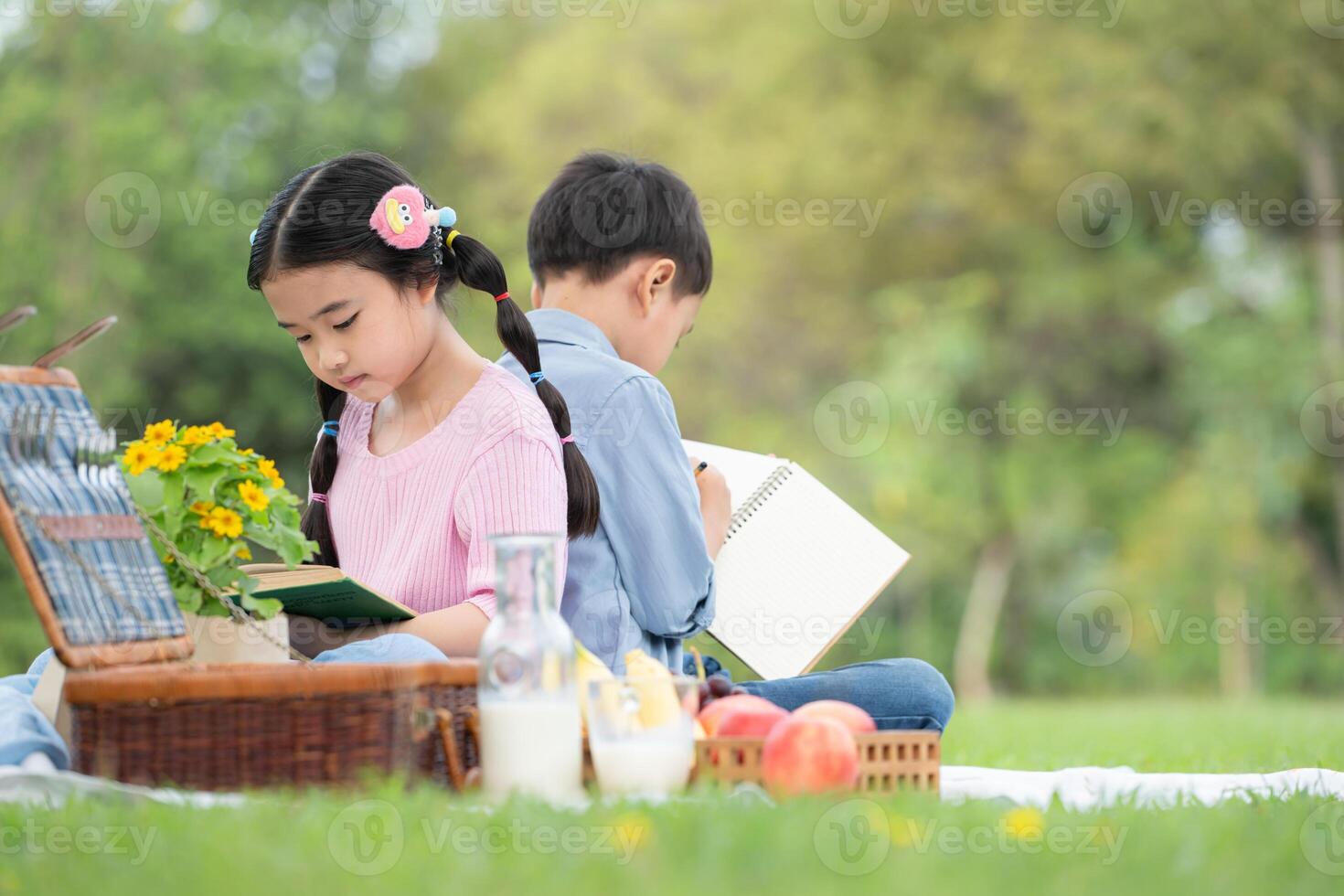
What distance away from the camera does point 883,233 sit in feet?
55.6

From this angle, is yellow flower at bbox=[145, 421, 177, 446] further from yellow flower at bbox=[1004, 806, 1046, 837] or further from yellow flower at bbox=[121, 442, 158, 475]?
yellow flower at bbox=[1004, 806, 1046, 837]

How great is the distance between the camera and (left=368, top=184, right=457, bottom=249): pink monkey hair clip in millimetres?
3320

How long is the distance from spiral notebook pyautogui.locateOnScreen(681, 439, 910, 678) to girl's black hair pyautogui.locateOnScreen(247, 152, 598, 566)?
59 cm

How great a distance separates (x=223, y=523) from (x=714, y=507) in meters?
1.28

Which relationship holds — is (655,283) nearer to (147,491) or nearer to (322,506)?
(322,506)

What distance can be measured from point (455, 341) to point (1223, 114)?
12.5m

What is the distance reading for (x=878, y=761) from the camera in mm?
2586

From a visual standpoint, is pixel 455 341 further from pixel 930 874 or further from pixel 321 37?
pixel 321 37

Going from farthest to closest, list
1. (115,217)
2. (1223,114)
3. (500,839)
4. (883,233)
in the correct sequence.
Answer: (883,233)
(115,217)
(1223,114)
(500,839)

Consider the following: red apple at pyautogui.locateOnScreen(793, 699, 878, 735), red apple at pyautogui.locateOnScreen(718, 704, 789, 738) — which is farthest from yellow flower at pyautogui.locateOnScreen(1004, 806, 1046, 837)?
red apple at pyautogui.locateOnScreen(718, 704, 789, 738)

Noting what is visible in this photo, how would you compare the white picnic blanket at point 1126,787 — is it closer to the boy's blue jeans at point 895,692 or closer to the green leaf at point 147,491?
the boy's blue jeans at point 895,692

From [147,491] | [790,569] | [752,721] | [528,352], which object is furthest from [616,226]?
[752,721]

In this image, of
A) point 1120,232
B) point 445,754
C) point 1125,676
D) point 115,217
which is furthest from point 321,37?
point 445,754

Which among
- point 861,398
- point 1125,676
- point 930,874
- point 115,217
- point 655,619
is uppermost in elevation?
point 115,217
